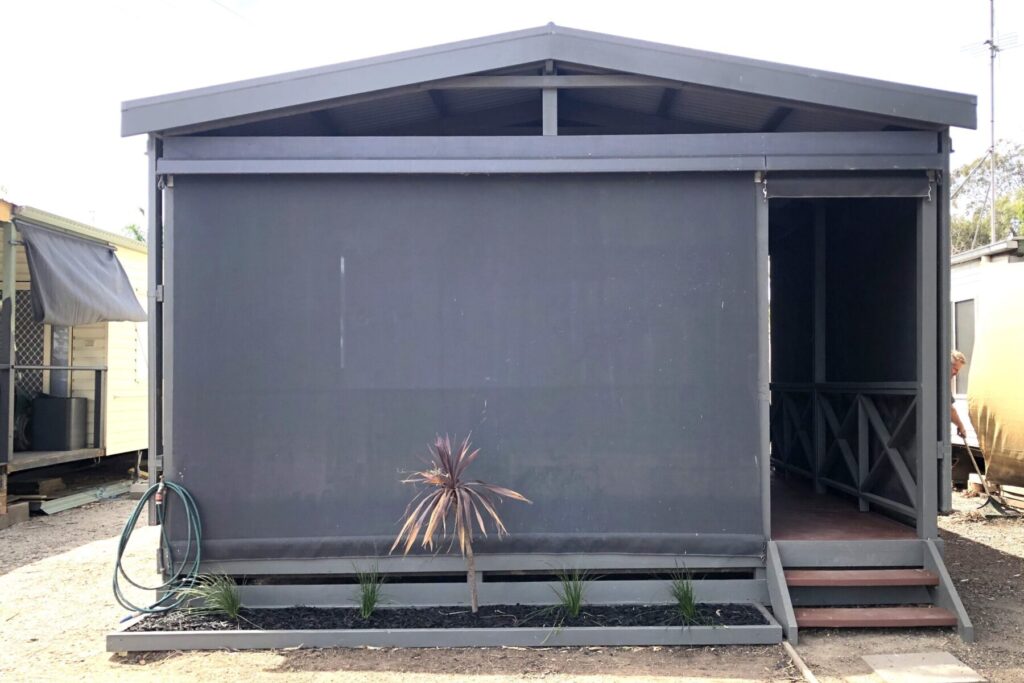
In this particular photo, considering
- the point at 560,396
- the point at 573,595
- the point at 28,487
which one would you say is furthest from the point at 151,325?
the point at 28,487

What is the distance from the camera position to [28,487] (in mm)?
8938

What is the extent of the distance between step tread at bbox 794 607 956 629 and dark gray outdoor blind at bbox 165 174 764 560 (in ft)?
1.56

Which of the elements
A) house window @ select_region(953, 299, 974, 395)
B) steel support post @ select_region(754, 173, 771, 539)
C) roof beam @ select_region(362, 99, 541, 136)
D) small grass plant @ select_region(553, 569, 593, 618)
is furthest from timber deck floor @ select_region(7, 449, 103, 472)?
house window @ select_region(953, 299, 974, 395)

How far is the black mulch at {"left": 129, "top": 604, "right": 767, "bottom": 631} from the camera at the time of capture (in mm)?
4551

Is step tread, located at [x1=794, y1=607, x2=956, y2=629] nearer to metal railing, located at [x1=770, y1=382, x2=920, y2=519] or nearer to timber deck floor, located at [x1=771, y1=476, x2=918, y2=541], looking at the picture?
timber deck floor, located at [x1=771, y1=476, x2=918, y2=541]

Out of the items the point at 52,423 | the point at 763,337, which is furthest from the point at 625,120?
the point at 52,423

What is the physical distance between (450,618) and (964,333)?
6981 millimetres

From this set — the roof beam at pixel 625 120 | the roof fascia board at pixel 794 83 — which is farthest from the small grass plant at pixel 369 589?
the roof beam at pixel 625 120

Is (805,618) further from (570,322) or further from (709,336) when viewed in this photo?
(570,322)

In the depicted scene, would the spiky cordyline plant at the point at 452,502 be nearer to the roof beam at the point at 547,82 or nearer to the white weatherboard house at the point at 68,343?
the roof beam at the point at 547,82

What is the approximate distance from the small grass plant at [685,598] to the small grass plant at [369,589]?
5.50 ft

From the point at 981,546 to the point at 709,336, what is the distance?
12.1 feet

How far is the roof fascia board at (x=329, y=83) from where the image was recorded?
472 cm

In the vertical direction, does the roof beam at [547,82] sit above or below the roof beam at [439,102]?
below
